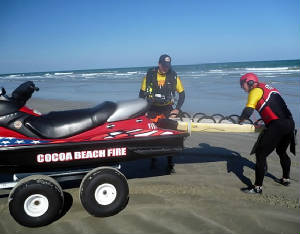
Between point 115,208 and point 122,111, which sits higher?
point 122,111

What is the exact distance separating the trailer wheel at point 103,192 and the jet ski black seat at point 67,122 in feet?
1.82

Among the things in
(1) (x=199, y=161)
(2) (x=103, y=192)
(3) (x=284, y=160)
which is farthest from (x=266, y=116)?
(2) (x=103, y=192)

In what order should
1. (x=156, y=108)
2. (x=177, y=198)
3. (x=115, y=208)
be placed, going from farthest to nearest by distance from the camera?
(x=156, y=108) → (x=177, y=198) → (x=115, y=208)

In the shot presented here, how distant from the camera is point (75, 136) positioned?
332cm

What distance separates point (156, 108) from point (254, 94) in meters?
1.90

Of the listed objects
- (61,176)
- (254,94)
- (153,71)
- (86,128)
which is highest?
(153,71)

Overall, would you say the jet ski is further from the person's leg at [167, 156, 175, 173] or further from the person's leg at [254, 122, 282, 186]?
the person's leg at [254, 122, 282, 186]

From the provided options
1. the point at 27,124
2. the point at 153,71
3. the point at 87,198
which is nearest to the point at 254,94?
the point at 153,71

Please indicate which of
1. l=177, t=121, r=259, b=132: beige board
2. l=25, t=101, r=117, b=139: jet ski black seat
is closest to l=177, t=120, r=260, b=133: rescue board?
l=177, t=121, r=259, b=132: beige board

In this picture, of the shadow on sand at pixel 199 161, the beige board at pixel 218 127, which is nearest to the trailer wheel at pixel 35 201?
the shadow on sand at pixel 199 161

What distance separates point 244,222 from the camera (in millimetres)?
3303

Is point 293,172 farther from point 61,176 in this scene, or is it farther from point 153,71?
point 61,176

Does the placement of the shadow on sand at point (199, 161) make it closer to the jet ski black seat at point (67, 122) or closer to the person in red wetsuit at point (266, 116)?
the person in red wetsuit at point (266, 116)

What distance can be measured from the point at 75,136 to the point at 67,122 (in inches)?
7.4
